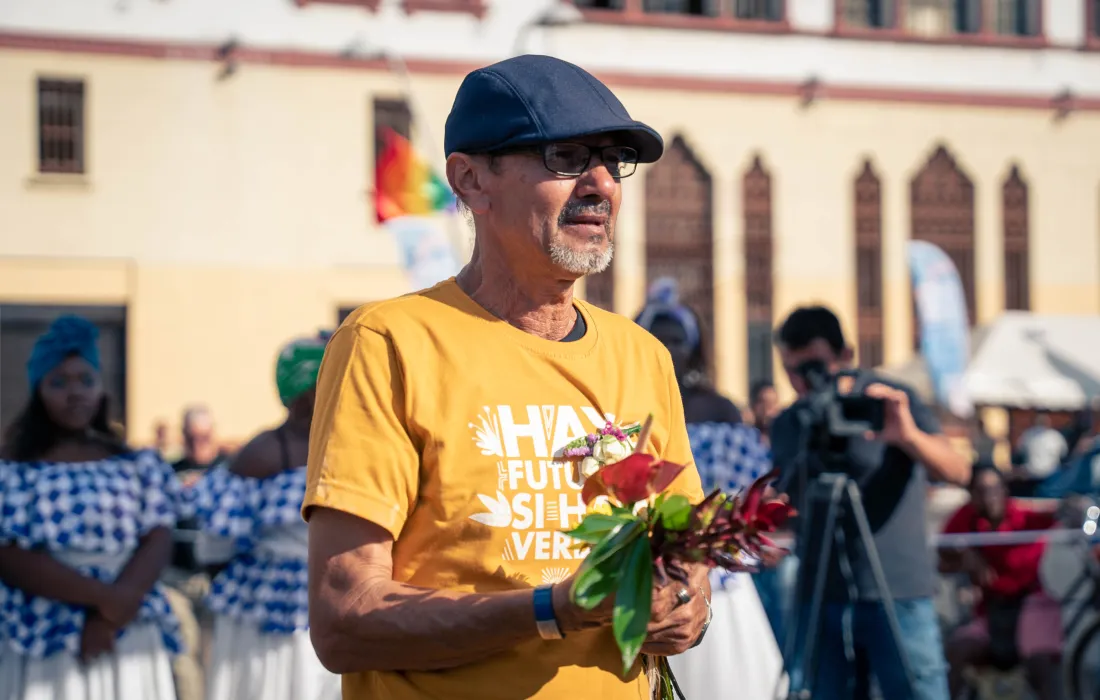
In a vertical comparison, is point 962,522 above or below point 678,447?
below

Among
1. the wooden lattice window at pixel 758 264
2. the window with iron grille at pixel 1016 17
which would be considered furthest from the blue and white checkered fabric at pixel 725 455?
the window with iron grille at pixel 1016 17

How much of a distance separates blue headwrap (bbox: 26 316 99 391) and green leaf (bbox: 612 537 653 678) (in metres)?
3.88

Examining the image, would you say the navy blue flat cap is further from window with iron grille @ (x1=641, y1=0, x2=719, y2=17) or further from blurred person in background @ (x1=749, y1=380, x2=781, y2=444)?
window with iron grille @ (x1=641, y1=0, x2=719, y2=17)

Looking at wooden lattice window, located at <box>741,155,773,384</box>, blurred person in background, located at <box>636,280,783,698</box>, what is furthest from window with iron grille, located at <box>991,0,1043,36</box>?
blurred person in background, located at <box>636,280,783,698</box>

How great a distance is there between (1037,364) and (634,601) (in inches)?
750

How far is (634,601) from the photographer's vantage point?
2.16m

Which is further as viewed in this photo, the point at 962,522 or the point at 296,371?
the point at 962,522

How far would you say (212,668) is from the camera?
5.91m

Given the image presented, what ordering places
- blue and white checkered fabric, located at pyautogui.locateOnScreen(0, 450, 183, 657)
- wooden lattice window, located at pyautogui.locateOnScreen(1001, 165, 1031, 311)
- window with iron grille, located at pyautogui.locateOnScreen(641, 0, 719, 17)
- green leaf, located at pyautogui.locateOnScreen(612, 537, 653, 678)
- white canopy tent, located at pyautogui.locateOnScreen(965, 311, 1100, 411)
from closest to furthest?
1. green leaf, located at pyautogui.locateOnScreen(612, 537, 653, 678)
2. blue and white checkered fabric, located at pyautogui.locateOnScreen(0, 450, 183, 657)
3. white canopy tent, located at pyautogui.locateOnScreen(965, 311, 1100, 411)
4. window with iron grille, located at pyautogui.locateOnScreen(641, 0, 719, 17)
5. wooden lattice window, located at pyautogui.locateOnScreen(1001, 165, 1031, 311)

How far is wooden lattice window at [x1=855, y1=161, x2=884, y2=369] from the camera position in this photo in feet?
88.8

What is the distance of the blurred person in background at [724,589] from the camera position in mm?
5898

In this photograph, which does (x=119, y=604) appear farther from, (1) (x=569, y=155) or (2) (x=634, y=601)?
(2) (x=634, y=601)

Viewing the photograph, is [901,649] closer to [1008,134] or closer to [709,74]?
[709,74]

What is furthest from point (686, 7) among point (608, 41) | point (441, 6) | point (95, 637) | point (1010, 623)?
point (95, 637)
